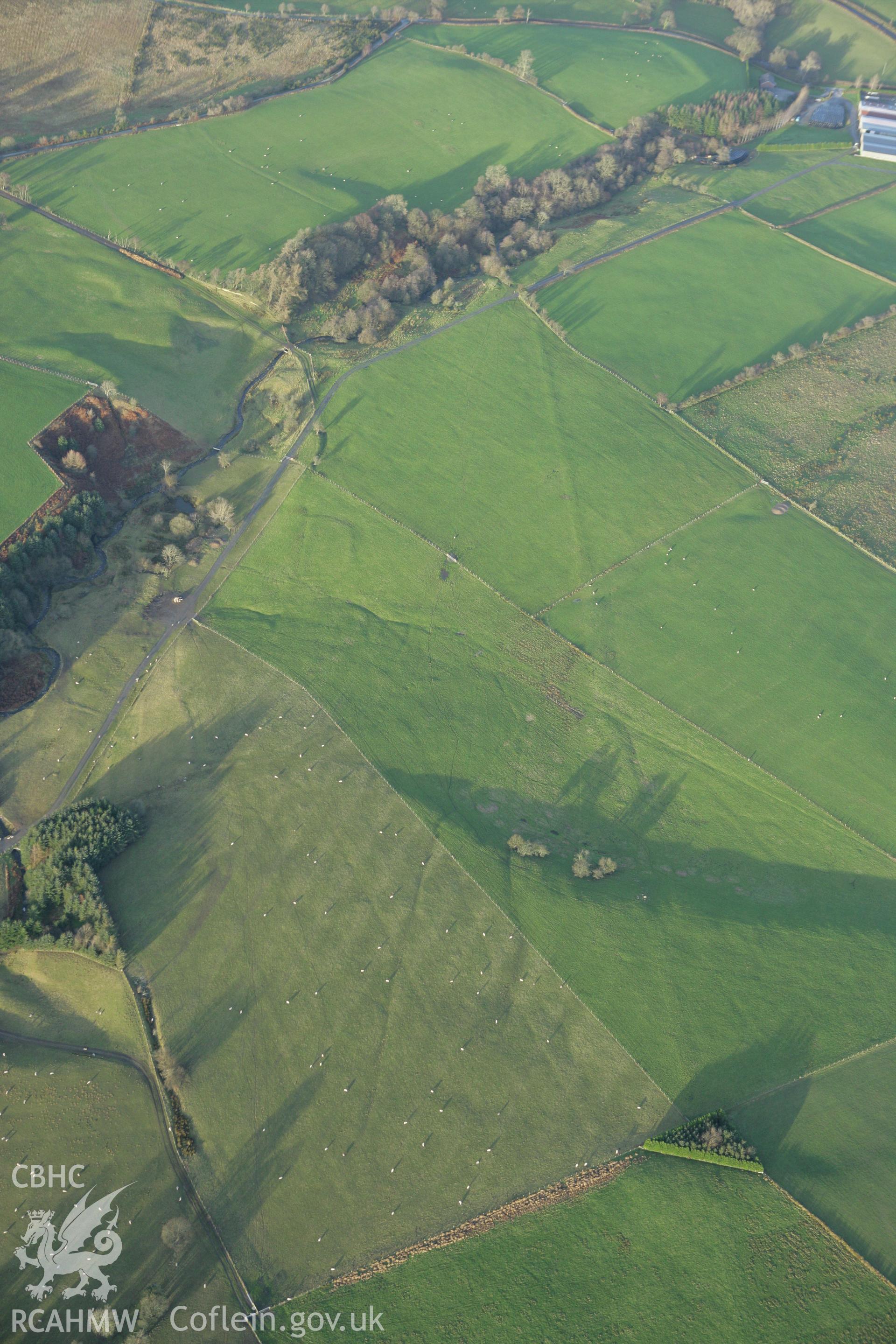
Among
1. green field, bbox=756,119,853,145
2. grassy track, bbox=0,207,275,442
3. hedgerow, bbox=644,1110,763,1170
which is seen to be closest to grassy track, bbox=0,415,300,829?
grassy track, bbox=0,207,275,442

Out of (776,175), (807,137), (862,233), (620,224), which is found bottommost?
(620,224)

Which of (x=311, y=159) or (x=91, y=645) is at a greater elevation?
(x=311, y=159)

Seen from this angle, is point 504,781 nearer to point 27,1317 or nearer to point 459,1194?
point 459,1194

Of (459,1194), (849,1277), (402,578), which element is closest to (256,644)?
(402,578)

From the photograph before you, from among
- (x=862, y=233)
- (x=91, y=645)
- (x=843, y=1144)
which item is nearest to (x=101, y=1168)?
(x=91, y=645)

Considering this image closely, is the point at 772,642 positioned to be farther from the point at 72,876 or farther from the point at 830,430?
the point at 72,876

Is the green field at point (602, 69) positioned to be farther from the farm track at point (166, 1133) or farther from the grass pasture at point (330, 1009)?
the farm track at point (166, 1133)
